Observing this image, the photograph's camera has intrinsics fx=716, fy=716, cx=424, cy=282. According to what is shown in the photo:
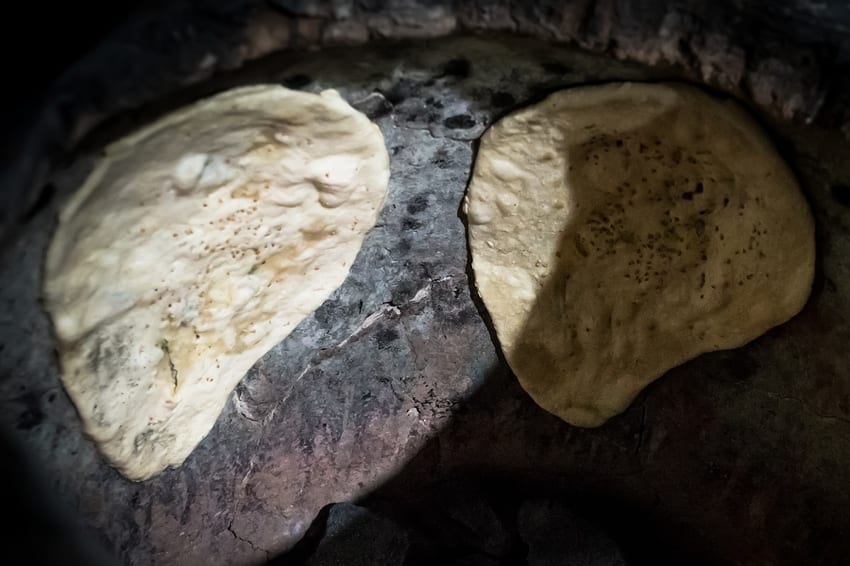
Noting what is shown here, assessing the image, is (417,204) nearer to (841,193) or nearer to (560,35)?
(560,35)

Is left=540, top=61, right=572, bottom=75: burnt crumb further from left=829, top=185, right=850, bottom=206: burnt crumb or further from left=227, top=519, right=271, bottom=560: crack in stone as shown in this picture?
left=227, top=519, right=271, bottom=560: crack in stone

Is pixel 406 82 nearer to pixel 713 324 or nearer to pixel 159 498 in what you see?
pixel 713 324

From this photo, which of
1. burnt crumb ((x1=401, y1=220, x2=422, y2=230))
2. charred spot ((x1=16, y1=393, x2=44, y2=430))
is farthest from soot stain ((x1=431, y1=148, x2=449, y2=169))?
charred spot ((x1=16, y1=393, x2=44, y2=430))

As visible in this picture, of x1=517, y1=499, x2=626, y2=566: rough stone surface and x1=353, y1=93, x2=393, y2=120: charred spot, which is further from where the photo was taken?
x1=517, y1=499, x2=626, y2=566: rough stone surface

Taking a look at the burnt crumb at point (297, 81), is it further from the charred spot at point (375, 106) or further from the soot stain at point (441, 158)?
the soot stain at point (441, 158)

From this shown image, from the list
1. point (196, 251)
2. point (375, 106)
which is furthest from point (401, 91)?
point (196, 251)
